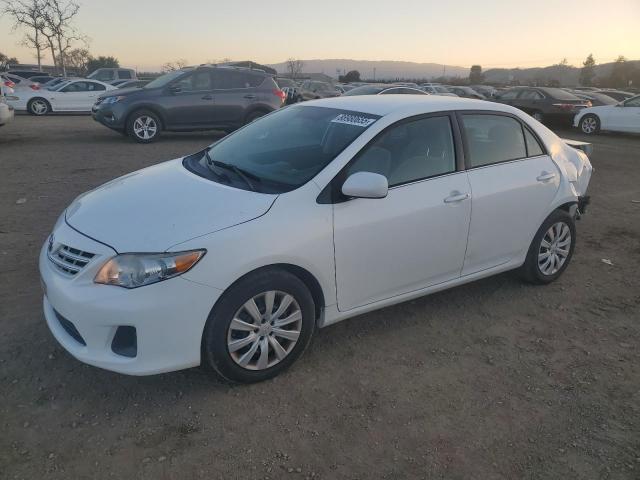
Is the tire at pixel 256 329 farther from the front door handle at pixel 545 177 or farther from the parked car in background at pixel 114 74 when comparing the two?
the parked car in background at pixel 114 74

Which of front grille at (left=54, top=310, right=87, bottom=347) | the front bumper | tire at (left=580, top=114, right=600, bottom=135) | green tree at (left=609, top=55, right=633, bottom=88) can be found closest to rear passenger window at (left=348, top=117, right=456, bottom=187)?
the front bumper

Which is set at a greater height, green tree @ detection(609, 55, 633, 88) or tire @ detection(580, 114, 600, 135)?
green tree @ detection(609, 55, 633, 88)

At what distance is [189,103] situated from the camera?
11.6 metres

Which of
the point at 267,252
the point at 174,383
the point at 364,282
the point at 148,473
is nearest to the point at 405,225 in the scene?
the point at 364,282

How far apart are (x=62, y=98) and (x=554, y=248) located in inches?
720

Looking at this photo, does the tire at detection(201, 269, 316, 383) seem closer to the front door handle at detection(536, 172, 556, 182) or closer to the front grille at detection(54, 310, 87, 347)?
the front grille at detection(54, 310, 87, 347)

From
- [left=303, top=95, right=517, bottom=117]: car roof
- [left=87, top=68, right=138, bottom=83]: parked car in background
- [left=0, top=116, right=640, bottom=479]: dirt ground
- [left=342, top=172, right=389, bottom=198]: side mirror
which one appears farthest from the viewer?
[left=87, top=68, right=138, bottom=83]: parked car in background

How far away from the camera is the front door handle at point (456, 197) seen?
3565 millimetres

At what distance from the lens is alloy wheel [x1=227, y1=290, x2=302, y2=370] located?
2863mm

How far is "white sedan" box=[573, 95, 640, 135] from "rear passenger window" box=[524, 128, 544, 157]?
1341 centimetres

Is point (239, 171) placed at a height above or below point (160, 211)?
above

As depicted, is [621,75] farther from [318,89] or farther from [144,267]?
[144,267]

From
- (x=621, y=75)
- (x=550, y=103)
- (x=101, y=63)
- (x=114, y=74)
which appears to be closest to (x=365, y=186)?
(x=550, y=103)

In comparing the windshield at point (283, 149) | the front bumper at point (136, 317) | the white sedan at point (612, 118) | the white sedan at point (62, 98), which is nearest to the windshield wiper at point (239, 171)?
the windshield at point (283, 149)
